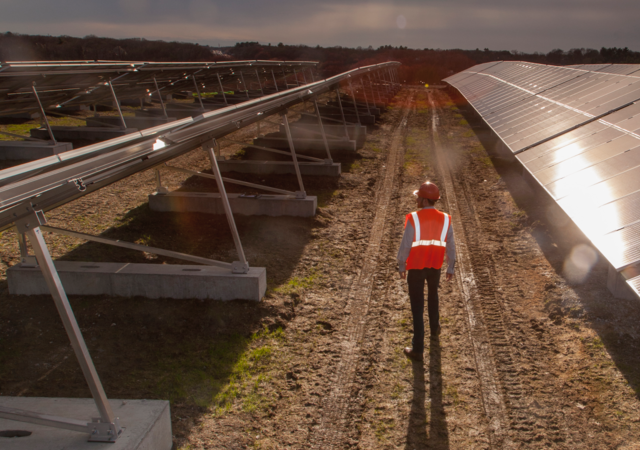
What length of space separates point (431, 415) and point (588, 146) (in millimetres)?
8073

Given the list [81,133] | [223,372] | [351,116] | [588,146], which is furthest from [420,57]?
Result: [223,372]

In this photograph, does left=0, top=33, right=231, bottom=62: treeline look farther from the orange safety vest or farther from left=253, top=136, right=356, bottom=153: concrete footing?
the orange safety vest

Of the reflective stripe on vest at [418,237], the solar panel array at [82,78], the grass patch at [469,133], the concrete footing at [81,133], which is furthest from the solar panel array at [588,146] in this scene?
the concrete footing at [81,133]

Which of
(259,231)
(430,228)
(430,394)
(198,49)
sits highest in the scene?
(198,49)

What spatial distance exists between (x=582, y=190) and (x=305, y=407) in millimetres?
6298

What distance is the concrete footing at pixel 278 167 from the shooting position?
42.3ft

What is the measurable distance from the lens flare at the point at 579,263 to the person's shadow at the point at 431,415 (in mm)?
3070

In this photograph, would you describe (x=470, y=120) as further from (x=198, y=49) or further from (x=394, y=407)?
(x=198, y=49)

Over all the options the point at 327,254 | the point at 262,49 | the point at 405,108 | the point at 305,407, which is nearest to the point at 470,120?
the point at 405,108

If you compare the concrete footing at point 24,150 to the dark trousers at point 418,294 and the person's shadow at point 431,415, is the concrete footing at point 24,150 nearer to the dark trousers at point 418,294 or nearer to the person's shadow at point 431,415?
the dark trousers at point 418,294

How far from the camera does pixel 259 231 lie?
356 inches

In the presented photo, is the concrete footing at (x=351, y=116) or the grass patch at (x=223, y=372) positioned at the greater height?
the concrete footing at (x=351, y=116)

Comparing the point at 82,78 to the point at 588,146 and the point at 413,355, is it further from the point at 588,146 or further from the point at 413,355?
the point at 588,146

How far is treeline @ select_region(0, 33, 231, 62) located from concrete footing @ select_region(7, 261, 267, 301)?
168 feet
